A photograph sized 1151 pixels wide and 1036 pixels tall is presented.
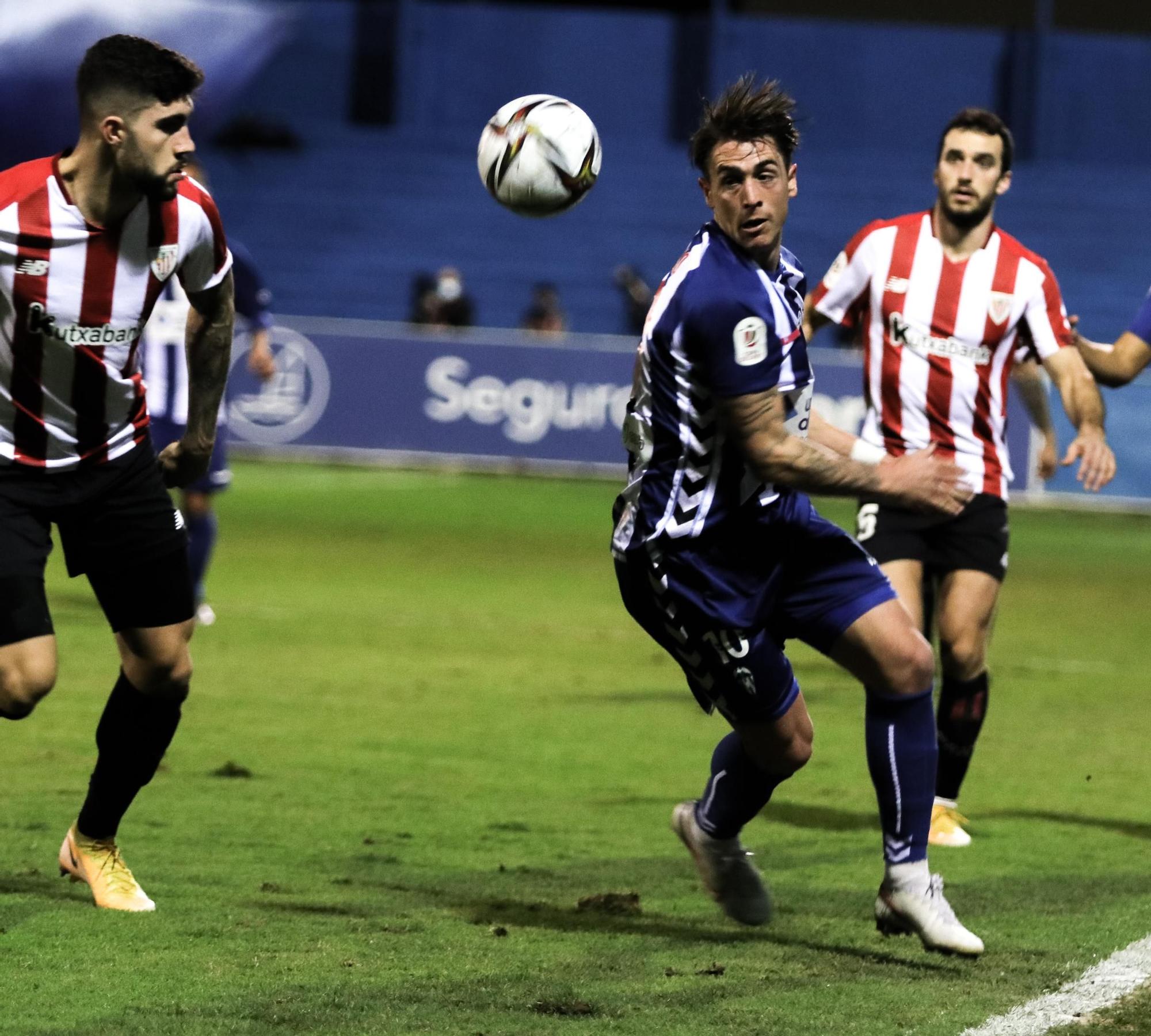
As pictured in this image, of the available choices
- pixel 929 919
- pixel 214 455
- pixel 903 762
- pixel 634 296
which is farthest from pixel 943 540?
pixel 634 296

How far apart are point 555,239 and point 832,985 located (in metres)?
25.7

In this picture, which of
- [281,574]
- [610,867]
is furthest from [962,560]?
[281,574]

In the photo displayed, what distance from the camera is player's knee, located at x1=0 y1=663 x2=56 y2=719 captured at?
481cm

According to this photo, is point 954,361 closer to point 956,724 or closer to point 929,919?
point 956,724

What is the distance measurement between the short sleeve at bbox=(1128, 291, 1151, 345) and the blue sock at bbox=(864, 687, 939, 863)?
6.58 feet

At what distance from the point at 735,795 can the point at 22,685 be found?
5.69 ft

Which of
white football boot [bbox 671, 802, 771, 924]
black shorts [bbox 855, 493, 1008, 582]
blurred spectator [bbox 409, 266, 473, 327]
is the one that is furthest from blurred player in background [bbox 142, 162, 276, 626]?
blurred spectator [bbox 409, 266, 473, 327]

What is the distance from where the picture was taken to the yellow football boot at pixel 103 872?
17.1 feet

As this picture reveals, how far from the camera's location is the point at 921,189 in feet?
96.4

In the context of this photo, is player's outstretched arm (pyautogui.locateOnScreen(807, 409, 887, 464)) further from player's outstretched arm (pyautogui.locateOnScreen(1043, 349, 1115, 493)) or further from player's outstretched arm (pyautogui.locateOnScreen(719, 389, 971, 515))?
player's outstretched arm (pyautogui.locateOnScreen(1043, 349, 1115, 493))

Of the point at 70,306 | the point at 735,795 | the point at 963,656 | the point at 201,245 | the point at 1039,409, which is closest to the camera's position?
the point at 70,306

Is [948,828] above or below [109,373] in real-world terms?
below

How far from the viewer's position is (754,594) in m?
4.88

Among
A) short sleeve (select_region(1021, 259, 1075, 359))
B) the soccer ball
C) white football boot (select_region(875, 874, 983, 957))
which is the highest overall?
the soccer ball
